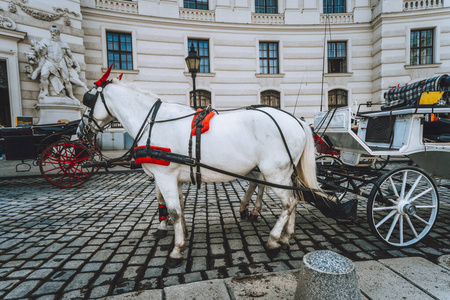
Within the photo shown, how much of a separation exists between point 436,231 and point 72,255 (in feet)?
14.9

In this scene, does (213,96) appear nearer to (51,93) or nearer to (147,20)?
(147,20)

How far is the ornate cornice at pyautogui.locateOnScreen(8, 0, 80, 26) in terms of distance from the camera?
34.9 ft

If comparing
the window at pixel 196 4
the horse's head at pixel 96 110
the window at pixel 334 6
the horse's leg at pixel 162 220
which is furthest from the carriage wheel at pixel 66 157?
the window at pixel 334 6

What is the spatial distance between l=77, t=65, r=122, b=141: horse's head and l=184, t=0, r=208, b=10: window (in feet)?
47.3

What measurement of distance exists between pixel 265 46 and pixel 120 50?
351 inches

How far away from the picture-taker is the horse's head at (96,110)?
9.64 ft

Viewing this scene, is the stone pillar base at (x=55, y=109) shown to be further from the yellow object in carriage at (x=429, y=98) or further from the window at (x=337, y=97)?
the window at (x=337, y=97)

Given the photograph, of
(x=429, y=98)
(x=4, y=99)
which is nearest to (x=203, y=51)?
(x=4, y=99)

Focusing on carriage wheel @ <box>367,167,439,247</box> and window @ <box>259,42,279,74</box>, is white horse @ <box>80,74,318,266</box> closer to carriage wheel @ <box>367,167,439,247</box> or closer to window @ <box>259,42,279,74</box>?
carriage wheel @ <box>367,167,439,247</box>

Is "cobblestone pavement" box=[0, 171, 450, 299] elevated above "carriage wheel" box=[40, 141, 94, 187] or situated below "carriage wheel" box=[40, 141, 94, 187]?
below

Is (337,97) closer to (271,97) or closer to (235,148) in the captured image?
(271,97)

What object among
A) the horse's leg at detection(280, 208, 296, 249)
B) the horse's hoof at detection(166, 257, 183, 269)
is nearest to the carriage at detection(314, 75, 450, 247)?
the horse's leg at detection(280, 208, 296, 249)

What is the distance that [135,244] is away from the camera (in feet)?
9.84

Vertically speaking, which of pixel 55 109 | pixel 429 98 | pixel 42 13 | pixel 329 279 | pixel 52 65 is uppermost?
pixel 42 13
